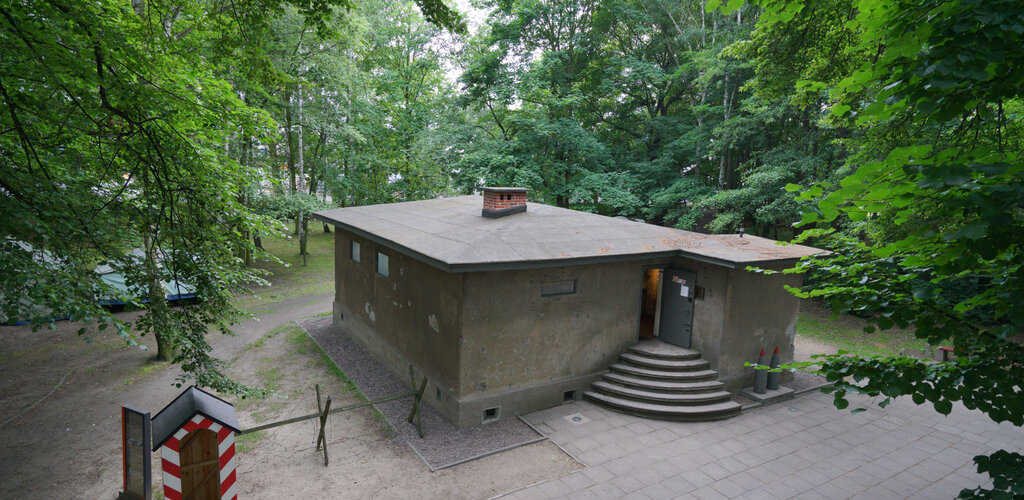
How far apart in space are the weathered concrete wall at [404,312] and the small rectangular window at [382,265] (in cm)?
15

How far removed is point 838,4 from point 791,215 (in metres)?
10.2

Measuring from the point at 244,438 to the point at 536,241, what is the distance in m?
6.34

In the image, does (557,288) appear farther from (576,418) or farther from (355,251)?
(355,251)

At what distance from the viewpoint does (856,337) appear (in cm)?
1563

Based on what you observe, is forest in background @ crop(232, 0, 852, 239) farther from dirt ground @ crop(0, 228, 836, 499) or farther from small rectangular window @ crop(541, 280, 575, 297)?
small rectangular window @ crop(541, 280, 575, 297)

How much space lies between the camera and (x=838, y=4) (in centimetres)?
821

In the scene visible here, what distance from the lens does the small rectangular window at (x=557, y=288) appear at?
945 centimetres

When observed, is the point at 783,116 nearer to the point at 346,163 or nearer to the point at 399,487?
the point at 399,487

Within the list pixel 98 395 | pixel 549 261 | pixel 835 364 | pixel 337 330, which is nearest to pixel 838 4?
pixel 549 261

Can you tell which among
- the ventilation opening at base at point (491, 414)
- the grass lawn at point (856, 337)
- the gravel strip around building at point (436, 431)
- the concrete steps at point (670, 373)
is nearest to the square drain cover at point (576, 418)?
the gravel strip around building at point (436, 431)

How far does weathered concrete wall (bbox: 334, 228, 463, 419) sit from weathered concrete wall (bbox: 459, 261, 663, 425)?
1.17 feet

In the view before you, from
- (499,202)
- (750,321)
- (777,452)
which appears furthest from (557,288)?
(777,452)

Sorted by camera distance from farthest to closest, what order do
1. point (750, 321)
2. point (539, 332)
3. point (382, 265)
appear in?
1. point (382, 265)
2. point (750, 321)
3. point (539, 332)

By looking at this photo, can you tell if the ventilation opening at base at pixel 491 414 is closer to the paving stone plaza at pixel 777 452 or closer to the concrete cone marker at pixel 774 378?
the paving stone plaza at pixel 777 452
